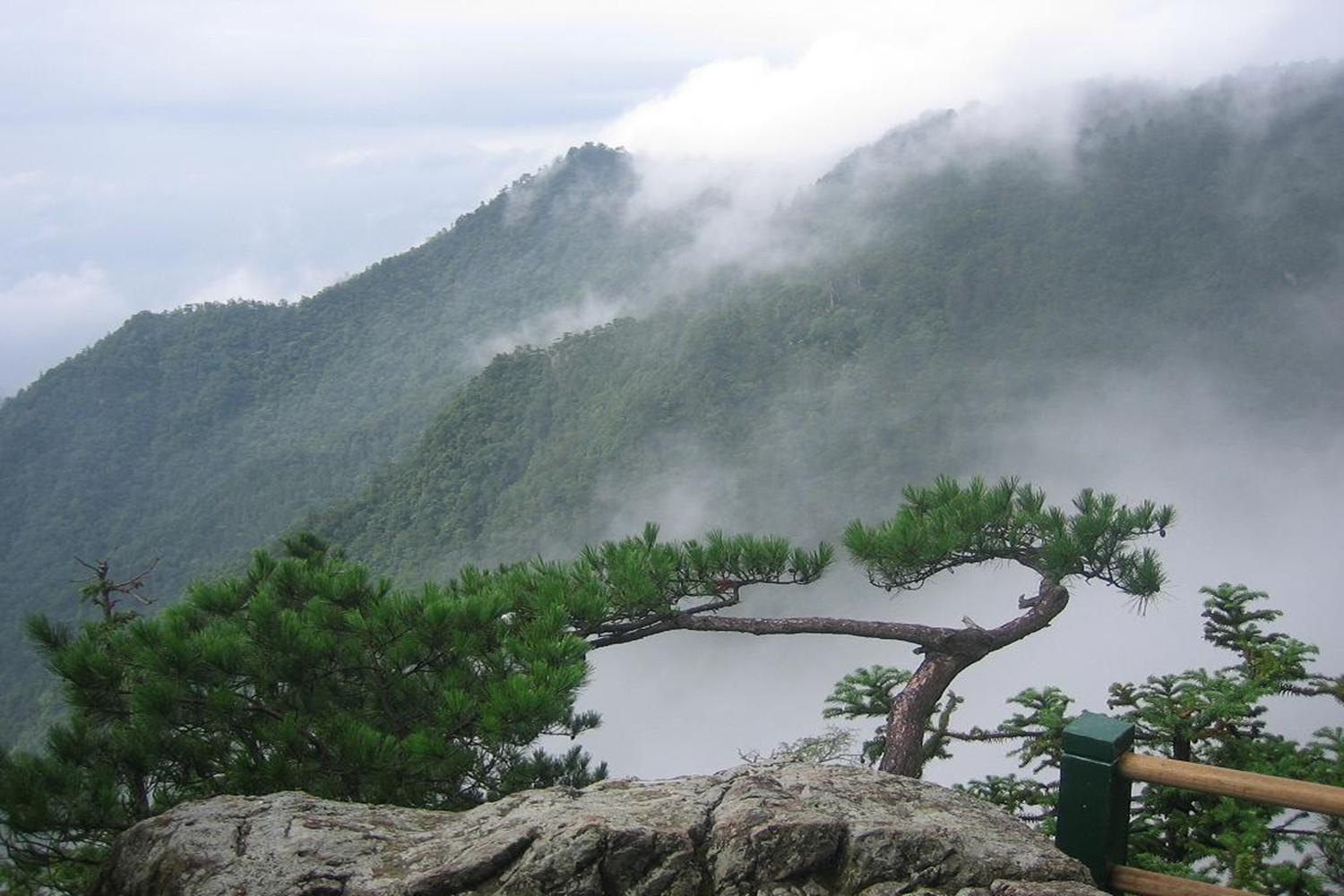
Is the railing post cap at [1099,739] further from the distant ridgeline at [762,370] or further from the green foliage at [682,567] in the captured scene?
the distant ridgeline at [762,370]

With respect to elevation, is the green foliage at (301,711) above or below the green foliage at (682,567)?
below

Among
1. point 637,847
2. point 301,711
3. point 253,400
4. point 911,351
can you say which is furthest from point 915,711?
point 253,400

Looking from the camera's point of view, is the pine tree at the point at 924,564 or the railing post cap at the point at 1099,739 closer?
the railing post cap at the point at 1099,739

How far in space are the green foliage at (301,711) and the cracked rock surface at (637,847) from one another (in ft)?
1.56

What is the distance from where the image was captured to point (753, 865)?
159cm

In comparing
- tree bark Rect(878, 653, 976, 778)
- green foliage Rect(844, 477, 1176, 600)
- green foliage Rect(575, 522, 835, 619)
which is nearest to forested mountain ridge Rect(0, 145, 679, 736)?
green foliage Rect(575, 522, 835, 619)

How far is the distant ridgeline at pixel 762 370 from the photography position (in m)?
31.1

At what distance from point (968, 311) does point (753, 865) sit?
3822cm

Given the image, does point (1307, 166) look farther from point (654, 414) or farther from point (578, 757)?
point (578, 757)

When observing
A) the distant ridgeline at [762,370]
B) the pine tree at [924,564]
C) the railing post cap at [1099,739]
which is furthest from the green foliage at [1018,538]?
the distant ridgeline at [762,370]

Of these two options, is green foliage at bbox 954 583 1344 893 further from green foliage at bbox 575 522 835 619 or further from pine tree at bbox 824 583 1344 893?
green foliage at bbox 575 522 835 619

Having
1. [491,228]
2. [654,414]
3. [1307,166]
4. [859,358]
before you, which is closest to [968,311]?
[859,358]

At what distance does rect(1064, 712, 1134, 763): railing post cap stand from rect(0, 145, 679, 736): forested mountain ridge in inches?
1046

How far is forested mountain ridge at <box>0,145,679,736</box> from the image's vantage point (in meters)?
34.8
